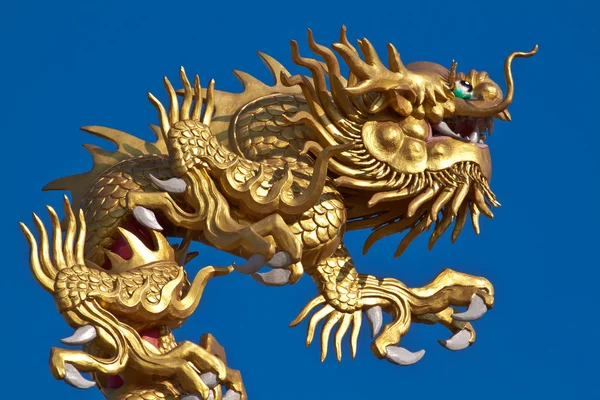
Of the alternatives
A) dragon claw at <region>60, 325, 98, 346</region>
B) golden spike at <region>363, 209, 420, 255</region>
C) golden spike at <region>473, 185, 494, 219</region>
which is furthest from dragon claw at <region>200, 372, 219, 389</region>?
golden spike at <region>473, 185, 494, 219</region>

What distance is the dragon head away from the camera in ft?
17.6

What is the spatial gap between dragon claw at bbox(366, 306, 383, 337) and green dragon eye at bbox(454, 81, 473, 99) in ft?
2.13

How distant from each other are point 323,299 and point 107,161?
724 millimetres

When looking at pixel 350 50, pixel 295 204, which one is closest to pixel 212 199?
pixel 295 204

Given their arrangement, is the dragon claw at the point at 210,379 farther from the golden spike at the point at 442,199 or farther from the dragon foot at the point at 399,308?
the golden spike at the point at 442,199

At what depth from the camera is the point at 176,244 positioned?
17.6ft

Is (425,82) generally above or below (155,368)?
above

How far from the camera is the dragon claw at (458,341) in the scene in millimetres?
5566

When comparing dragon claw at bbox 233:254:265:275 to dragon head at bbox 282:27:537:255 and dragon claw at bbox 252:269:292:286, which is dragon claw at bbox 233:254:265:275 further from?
dragon head at bbox 282:27:537:255

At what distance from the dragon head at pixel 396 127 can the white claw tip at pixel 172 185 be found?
1.33ft

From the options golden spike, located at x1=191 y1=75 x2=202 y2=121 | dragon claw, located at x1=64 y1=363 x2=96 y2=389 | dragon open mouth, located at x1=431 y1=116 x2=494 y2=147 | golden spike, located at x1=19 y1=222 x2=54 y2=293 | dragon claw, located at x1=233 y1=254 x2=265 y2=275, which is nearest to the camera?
dragon claw, located at x1=64 y1=363 x2=96 y2=389

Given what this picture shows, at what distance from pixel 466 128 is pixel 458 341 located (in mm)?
616

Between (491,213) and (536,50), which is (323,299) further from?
(536,50)

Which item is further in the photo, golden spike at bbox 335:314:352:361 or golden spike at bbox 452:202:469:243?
golden spike at bbox 452:202:469:243
